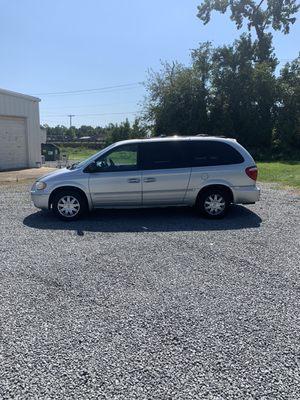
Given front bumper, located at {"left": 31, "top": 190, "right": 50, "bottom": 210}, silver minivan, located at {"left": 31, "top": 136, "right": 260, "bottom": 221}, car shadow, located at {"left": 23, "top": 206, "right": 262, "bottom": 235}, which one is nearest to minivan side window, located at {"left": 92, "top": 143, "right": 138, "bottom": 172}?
silver minivan, located at {"left": 31, "top": 136, "right": 260, "bottom": 221}

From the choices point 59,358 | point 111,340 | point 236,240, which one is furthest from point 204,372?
point 236,240

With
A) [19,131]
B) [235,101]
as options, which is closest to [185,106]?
[235,101]

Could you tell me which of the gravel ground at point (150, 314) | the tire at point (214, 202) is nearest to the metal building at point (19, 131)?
the gravel ground at point (150, 314)

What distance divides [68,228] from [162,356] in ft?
16.4

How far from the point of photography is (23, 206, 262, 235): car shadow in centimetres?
784

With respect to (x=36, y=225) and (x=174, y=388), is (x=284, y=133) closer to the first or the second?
(x=36, y=225)

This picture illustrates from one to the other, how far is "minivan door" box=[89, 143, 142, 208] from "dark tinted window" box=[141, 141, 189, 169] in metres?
0.20

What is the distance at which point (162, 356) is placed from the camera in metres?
3.24

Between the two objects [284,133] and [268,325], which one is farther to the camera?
[284,133]

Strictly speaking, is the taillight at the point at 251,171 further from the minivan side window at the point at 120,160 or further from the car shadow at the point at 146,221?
the minivan side window at the point at 120,160

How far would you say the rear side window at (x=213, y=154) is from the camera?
28.3 feet

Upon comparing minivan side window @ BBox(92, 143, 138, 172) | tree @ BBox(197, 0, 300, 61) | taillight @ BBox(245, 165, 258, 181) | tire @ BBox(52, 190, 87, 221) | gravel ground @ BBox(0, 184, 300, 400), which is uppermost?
tree @ BBox(197, 0, 300, 61)

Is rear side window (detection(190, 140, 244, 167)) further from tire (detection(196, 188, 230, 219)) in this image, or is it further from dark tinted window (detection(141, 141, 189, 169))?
tire (detection(196, 188, 230, 219))

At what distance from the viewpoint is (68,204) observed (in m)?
8.52
